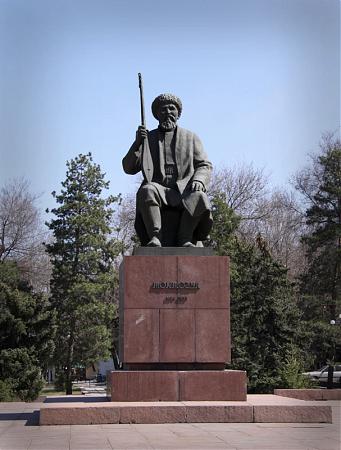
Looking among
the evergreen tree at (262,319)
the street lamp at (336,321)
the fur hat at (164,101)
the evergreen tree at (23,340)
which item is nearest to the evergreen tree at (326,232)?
the street lamp at (336,321)

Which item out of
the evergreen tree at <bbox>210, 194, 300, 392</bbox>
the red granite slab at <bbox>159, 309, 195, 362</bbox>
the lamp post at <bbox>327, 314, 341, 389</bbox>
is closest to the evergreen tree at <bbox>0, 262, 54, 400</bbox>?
the evergreen tree at <bbox>210, 194, 300, 392</bbox>

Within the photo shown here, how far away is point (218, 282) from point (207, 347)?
0.99m

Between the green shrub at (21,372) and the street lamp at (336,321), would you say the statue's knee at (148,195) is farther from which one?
the street lamp at (336,321)

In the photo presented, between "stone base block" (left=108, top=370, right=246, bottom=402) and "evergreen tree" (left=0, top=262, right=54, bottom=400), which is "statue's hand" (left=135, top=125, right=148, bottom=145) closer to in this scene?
"stone base block" (left=108, top=370, right=246, bottom=402)

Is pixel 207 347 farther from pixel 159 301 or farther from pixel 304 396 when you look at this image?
pixel 304 396

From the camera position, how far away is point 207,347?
11188 mm

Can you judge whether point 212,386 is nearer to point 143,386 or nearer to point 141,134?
point 143,386

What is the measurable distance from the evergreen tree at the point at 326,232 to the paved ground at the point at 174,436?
2040 cm

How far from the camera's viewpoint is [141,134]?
12.3 meters

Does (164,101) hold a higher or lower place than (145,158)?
higher

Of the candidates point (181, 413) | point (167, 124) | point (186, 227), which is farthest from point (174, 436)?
point (167, 124)

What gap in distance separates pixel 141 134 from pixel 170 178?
863mm

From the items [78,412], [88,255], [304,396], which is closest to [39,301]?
[88,255]

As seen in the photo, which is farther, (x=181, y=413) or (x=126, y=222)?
(x=126, y=222)
